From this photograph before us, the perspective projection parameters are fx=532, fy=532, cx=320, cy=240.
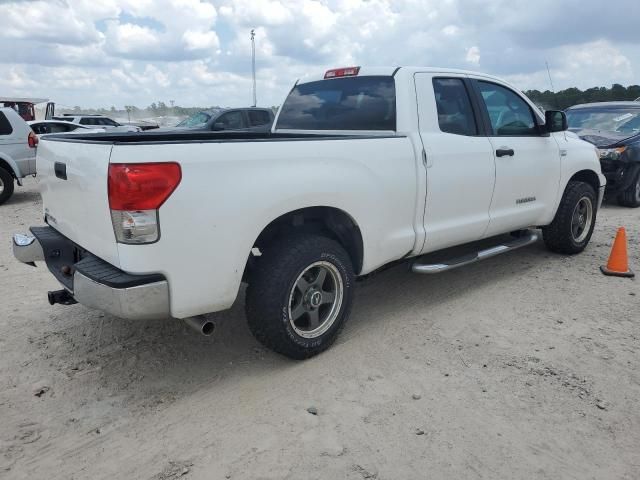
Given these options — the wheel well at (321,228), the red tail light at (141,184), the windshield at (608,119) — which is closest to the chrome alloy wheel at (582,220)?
the wheel well at (321,228)

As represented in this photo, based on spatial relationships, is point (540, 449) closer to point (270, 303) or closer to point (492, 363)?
point (492, 363)

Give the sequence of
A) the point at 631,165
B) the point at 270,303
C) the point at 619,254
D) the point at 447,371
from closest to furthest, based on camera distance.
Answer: the point at 270,303
the point at 447,371
the point at 619,254
the point at 631,165

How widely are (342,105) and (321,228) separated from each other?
1.30 meters

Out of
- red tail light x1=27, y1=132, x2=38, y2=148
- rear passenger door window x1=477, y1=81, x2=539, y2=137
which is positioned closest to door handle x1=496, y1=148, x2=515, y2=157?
rear passenger door window x1=477, y1=81, x2=539, y2=137

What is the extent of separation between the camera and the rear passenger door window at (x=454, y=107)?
4.33 meters

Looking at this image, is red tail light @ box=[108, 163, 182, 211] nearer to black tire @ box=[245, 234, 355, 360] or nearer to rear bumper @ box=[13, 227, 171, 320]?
rear bumper @ box=[13, 227, 171, 320]

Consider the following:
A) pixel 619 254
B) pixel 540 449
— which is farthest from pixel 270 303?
pixel 619 254

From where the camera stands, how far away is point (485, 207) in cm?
464

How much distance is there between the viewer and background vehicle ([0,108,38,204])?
9.95 m

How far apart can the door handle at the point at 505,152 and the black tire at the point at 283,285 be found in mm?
1972

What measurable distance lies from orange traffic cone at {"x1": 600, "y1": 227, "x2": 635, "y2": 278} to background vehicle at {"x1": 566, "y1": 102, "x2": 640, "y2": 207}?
13.9ft

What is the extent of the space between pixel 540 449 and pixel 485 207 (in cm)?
240

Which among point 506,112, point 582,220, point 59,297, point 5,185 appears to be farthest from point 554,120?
point 5,185

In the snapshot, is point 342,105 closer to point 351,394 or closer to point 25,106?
point 351,394
